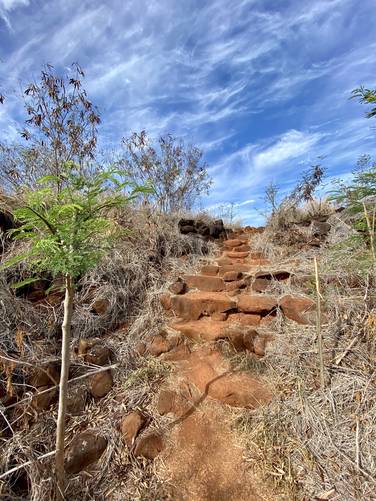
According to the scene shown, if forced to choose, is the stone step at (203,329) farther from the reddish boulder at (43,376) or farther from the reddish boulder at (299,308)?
the reddish boulder at (43,376)

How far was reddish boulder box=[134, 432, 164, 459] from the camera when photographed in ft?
6.88

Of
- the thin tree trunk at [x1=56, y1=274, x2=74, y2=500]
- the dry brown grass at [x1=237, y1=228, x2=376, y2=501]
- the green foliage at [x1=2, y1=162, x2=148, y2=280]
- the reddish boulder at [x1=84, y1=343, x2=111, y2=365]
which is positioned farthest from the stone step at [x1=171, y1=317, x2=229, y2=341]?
the green foliage at [x1=2, y1=162, x2=148, y2=280]

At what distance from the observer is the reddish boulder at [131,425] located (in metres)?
2.17

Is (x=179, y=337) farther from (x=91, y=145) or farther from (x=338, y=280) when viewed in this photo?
(x=91, y=145)

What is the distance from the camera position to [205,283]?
421 centimetres

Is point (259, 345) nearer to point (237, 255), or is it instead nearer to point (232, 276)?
point (232, 276)

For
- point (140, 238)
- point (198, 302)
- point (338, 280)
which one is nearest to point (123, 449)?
point (198, 302)

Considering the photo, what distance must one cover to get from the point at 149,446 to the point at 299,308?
2.13 meters

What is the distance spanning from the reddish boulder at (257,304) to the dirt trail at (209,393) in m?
0.01

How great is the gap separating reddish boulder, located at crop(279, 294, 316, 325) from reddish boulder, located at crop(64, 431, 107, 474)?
2.31 meters

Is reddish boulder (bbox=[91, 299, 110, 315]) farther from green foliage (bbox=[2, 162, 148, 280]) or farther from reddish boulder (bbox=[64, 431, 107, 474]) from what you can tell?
green foliage (bbox=[2, 162, 148, 280])

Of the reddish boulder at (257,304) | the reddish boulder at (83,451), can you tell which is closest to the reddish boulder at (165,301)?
the reddish boulder at (257,304)

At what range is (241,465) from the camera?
197 cm

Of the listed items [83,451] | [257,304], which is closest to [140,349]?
[83,451]
